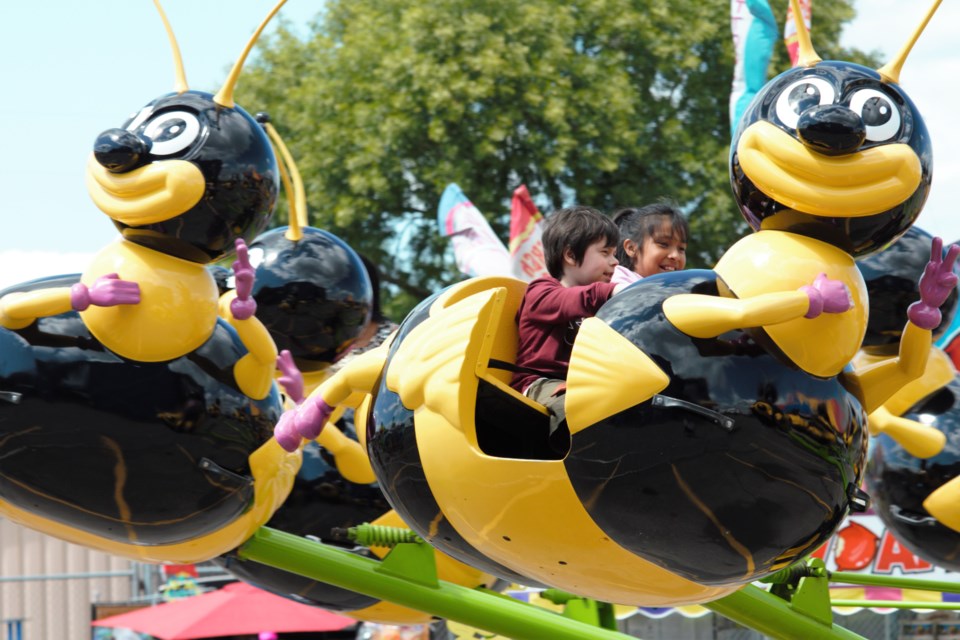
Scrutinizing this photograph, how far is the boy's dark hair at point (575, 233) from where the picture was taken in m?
3.66

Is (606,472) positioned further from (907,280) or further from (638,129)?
(638,129)

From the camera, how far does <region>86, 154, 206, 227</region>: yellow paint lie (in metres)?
3.88

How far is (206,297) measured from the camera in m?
3.97

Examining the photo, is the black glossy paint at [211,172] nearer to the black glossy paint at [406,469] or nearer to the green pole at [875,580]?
the black glossy paint at [406,469]

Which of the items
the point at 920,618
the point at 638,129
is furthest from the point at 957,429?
the point at 638,129

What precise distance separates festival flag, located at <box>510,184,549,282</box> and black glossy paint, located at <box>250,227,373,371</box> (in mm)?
5468

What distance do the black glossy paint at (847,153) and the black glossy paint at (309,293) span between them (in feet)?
7.73

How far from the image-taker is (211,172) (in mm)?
3943

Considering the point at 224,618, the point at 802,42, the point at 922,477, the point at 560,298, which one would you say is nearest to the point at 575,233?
the point at 560,298

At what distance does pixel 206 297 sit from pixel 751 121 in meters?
1.75

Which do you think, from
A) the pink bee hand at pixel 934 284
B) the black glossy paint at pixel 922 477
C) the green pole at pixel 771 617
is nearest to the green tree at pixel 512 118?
the black glossy paint at pixel 922 477

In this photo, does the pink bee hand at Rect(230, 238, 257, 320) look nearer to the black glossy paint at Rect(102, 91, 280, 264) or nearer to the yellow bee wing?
the black glossy paint at Rect(102, 91, 280, 264)

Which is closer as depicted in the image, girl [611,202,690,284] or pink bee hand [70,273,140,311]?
pink bee hand [70,273,140,311]

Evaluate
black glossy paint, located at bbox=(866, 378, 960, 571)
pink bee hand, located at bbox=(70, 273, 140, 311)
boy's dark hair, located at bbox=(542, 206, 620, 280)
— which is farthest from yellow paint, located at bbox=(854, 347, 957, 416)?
pink bee hand, located at bbox=(70, 273, 140, 311)
